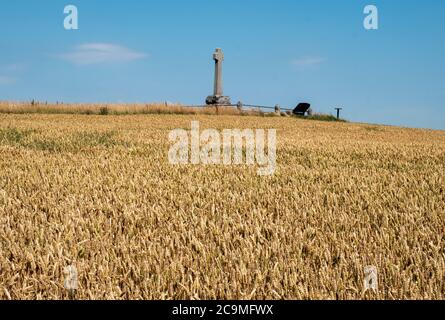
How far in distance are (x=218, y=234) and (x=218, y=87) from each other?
106 feet

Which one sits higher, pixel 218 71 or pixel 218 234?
pixel 218 71

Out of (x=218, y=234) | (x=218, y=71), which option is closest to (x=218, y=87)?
(x=218, y=71)

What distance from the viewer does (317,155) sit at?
347 inches

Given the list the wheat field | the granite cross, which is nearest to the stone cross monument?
the granite cross

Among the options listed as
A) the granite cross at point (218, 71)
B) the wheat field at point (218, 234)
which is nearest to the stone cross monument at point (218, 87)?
the granite cross at point (218, 71)

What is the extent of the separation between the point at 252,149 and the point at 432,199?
521 centimetres

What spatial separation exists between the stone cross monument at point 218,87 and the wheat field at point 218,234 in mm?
28728

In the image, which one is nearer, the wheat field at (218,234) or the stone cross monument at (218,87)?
the wheat field at (218,234)

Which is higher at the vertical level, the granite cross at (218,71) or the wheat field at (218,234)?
the granite cross at (218,71)

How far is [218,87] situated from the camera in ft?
115

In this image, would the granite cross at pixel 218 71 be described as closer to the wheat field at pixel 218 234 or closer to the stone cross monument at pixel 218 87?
the stone cross monument at pixel 218 87

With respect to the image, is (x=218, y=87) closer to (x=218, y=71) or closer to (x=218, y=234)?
(x=218, y=71)

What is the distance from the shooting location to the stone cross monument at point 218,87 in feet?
112
